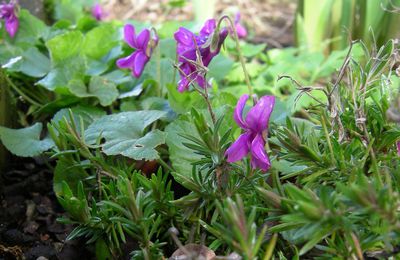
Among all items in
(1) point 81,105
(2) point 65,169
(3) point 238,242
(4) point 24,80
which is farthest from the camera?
(4) point 24,80

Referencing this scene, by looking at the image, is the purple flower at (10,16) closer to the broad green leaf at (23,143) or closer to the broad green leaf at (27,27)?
the broad green leaf at (27,27)

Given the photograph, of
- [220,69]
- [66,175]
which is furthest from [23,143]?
[220,69]

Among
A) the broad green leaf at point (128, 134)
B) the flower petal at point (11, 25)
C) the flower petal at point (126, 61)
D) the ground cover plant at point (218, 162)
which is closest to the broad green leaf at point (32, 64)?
the ground cover plant at point (218, 162)

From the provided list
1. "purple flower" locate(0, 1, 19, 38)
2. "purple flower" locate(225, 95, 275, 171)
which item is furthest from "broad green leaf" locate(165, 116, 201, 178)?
"purple flower" locate(0, 1, 19, 38)

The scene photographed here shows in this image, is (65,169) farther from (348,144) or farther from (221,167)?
(348,144)

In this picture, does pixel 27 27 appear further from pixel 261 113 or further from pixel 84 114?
pixel 261 113

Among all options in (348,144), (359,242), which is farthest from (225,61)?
(359,242)
